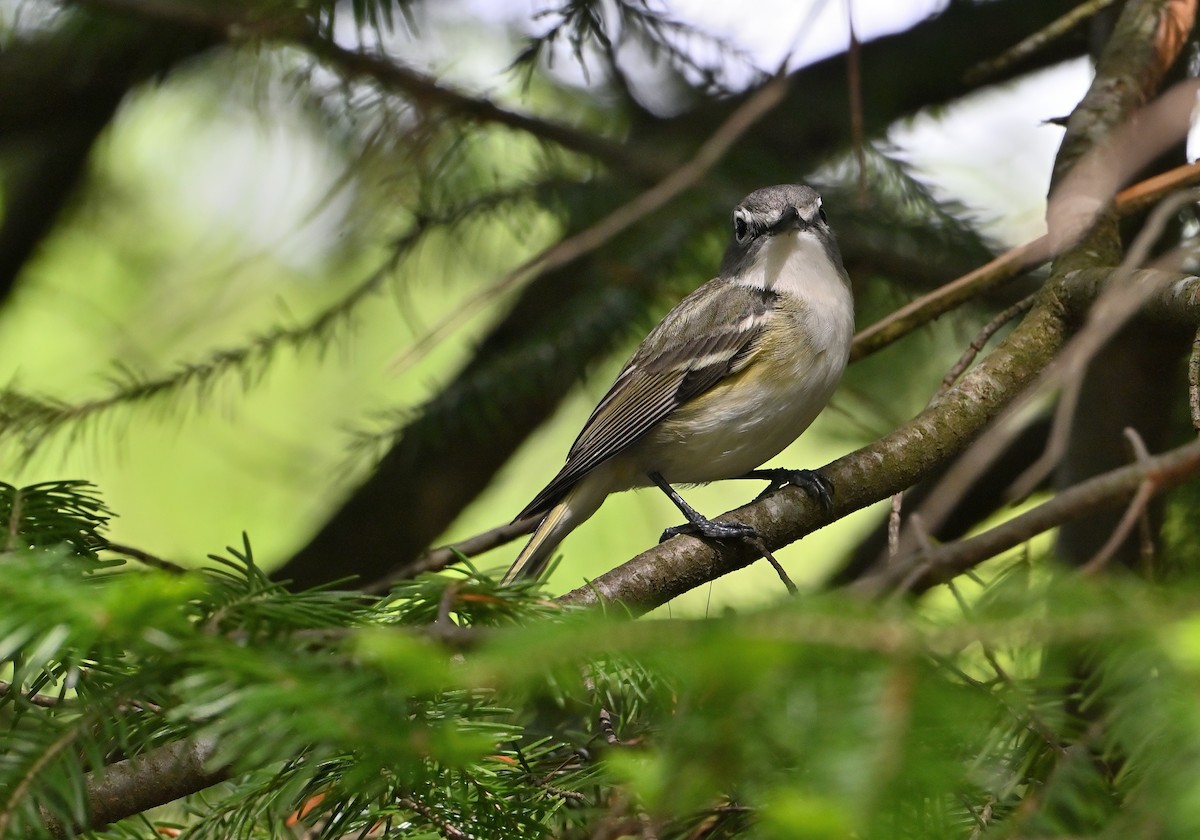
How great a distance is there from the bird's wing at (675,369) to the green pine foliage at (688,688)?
6.17 ft

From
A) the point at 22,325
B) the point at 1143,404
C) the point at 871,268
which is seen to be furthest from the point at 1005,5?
the point at 22,325

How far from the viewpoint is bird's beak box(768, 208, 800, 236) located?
3367 millimetres

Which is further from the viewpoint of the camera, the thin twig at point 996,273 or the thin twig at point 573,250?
the thin twig at point 996,273

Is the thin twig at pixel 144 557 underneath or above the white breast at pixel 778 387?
above

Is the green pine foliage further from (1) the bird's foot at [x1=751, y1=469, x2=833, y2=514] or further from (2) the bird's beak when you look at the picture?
(2) the bird's beak

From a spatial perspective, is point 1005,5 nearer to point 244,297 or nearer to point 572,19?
point 572,19

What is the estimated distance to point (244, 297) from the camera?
386 cm

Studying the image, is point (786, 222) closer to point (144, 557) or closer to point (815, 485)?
point (815, 485)

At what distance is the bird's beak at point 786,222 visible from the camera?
3.37 meters

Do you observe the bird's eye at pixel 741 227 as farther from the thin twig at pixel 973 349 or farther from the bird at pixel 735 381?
the thin twig at pixel 973 349

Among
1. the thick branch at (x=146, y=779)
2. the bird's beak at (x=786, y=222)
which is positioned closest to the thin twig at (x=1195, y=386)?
the bird's beak at (x=786, y=222)

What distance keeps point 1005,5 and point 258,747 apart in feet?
13.3

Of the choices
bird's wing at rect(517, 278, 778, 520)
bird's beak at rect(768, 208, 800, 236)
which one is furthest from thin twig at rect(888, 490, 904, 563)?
bird's beak at rect(768, 208, 800, 236)

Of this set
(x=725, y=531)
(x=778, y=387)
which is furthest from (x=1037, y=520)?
(x=778, y=387)
